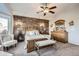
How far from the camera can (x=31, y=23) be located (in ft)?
6.03

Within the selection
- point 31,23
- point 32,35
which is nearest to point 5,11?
point 31,23

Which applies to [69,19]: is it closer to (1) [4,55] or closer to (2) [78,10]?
(2) [78,10]

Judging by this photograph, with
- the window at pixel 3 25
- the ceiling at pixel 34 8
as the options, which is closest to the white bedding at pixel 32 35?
the ceiling at pixel 34 8

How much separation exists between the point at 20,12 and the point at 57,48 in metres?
1.05

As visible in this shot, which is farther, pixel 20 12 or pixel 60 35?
pixel 60 35

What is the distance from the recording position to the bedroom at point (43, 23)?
1779 millimetres

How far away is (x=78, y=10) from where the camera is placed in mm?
1788

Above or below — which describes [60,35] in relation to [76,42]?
above

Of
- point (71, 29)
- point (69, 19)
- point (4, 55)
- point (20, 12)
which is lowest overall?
point (4, 55)

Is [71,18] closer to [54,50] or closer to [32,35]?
[54,50]

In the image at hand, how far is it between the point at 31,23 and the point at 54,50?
0.73 meters

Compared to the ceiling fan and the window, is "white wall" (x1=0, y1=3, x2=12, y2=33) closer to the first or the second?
the window

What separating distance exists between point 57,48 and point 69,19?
65 cm

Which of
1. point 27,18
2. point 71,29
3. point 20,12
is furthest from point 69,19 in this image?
point 20,12
